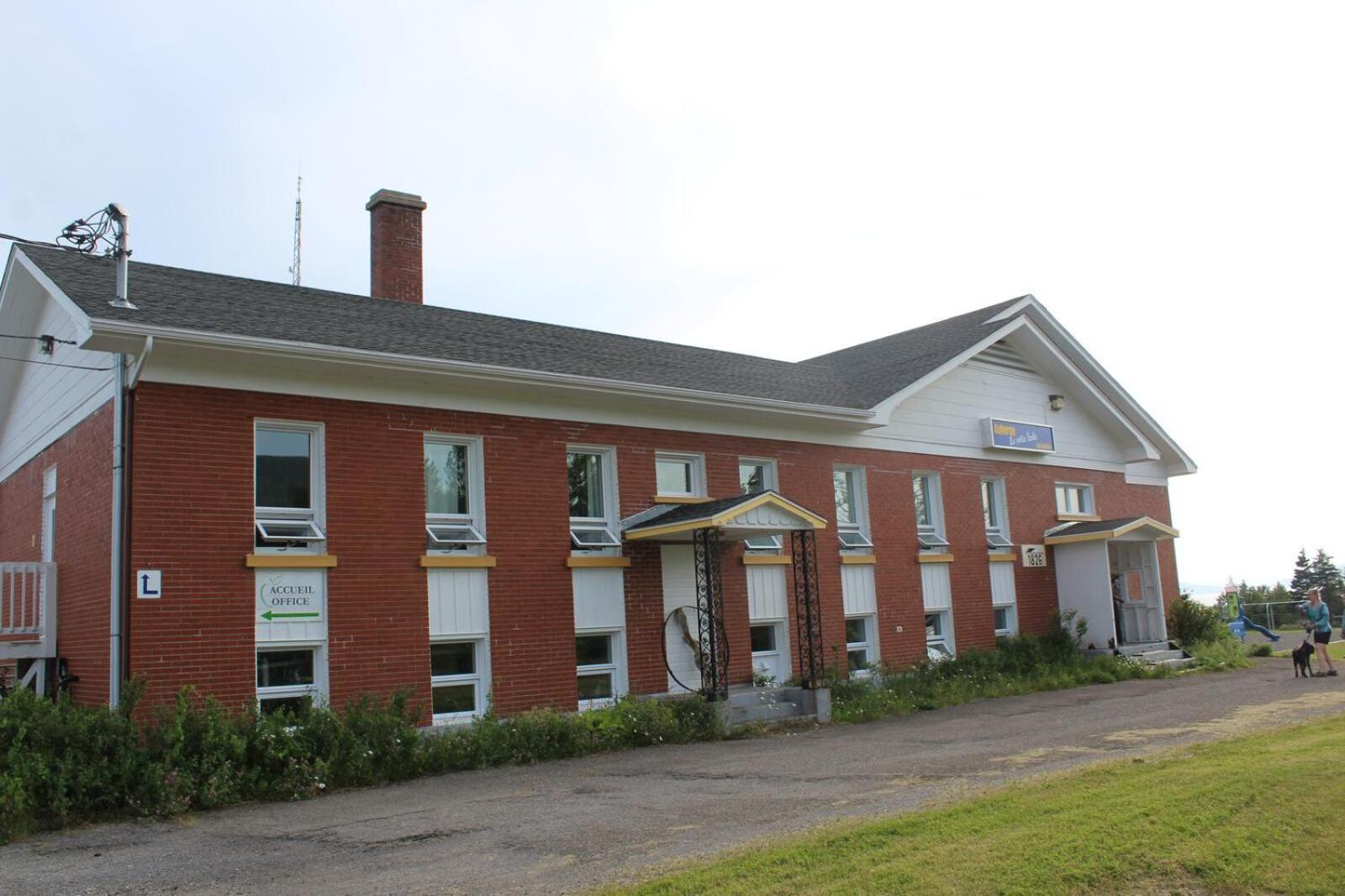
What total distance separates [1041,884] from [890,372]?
1706 centimetres

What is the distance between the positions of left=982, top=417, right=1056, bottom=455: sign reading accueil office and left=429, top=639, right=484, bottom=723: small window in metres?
12.5

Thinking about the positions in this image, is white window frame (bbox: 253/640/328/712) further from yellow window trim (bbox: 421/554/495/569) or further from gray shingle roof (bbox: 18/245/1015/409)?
gray shingle roof (bbox: 18/245/1015/409)

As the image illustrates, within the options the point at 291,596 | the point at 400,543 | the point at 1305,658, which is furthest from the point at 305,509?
the point at 1305,658

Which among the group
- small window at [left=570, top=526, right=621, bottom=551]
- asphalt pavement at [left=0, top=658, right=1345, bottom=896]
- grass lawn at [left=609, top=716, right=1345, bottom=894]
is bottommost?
asphalt pavement at [left=0, top=658, right=1345, bottom=896]

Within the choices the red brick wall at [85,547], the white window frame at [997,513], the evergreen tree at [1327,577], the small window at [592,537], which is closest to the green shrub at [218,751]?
the red brick wall at [85,547]

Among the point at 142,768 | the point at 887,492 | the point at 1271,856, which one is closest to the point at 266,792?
the point at 142,768

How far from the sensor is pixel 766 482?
772 inches

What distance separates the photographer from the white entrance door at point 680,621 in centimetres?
1733

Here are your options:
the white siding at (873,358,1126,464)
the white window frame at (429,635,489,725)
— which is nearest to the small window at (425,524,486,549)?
the white window frame at (429,635,489,725)

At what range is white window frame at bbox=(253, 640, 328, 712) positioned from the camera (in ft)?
44.1

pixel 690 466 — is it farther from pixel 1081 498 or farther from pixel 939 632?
pixel 1081 498

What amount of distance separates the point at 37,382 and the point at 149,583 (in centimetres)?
636

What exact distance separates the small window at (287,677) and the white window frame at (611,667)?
3.85 m

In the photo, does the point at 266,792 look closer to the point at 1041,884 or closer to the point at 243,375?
the point at 243,375
